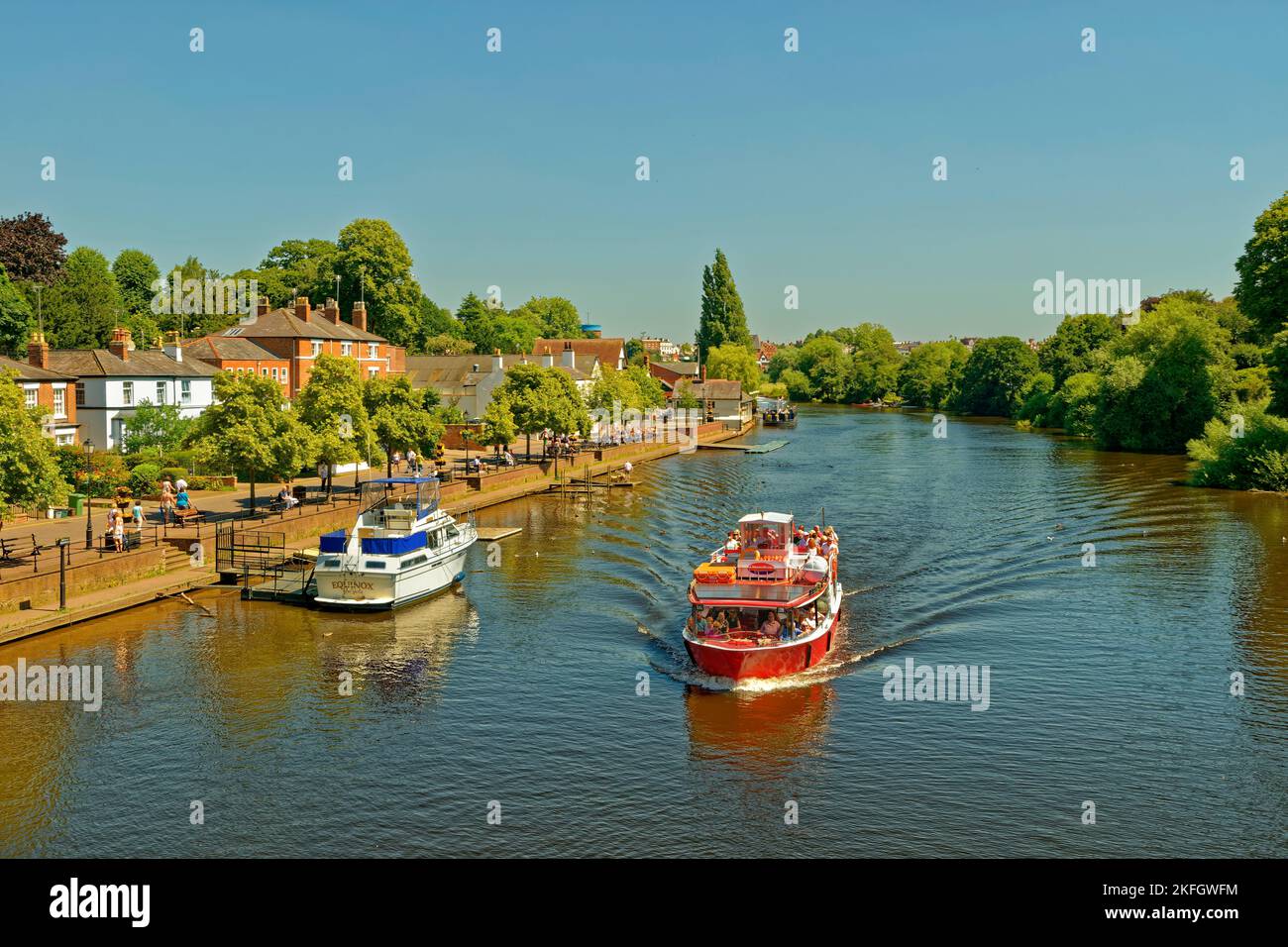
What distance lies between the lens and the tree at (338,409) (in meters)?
58.7

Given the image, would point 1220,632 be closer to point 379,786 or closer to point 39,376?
point 379,786

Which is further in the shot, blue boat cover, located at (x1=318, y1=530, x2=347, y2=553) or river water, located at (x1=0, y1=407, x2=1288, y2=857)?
blue boat cover, located at (x1=318, y1=530, x2=347, y2=553)

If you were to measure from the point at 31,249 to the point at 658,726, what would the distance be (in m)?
88.5

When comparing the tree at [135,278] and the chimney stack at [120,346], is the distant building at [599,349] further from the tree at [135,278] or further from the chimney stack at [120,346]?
the chimney stack at [120,346]

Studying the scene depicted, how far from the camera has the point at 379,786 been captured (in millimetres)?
26641

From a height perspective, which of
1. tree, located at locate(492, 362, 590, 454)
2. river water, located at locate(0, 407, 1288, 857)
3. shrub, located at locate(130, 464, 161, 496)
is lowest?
river water, located at locate(0, 407, 1288, 857)

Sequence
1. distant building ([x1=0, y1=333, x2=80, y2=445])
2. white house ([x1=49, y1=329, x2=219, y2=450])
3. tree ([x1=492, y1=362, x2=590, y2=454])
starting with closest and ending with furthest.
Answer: distant building ([x1=0, y1=333, x2=80, y2=445]) → white house ([x1=49, y1=329, x2=219, y2=450]) → tree ([x1=492, y1=362, x2=590, y2=454])

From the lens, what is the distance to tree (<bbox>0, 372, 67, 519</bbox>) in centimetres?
3978

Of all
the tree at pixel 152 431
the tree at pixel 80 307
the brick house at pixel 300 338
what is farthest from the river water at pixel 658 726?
the tree at pixel 80 307

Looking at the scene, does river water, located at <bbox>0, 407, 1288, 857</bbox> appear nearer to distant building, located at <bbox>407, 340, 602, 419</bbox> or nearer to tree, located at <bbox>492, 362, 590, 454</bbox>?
tree, located at <bbox>492, 362, 590, 454</bbox>

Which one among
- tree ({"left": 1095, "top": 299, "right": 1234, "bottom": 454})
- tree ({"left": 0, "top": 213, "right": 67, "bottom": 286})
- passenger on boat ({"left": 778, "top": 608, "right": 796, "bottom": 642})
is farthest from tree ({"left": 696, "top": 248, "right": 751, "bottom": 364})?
passenger on boat ({"left": 778, "top": 608, "right": 796, "bottom": 642})

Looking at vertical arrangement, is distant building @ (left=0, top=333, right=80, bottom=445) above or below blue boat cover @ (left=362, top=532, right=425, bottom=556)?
above

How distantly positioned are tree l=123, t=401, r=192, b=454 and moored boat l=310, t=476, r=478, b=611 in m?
25.6
